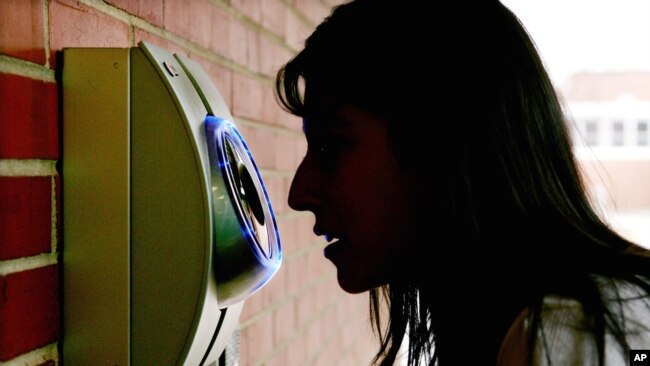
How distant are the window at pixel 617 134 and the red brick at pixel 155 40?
5477mm

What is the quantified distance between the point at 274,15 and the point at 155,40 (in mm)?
580

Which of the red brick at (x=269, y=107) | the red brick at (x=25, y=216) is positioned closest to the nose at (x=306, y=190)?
the red brick at (x=25, y=216)

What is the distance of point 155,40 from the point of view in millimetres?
875

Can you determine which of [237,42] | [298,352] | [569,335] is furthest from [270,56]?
[569,335]

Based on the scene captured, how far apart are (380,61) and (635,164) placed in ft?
19.5

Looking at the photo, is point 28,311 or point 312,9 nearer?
point 28,311

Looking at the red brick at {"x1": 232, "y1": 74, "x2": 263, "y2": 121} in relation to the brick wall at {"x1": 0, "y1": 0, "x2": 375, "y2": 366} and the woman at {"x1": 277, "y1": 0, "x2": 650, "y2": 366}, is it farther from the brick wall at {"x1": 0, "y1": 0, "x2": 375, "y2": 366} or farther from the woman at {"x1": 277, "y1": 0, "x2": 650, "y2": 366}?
the woman at {"x1": 277, "y1": 0, "x2": 650, "y2": 366}

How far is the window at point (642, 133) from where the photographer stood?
5758mm

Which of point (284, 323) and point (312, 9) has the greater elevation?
point (312, 9)

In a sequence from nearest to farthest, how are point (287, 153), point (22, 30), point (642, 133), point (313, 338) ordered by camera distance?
point (22, 30)
point (287, 153)
point (313, 338)
point (642, 133)

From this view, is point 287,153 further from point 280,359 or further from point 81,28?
point 81,28

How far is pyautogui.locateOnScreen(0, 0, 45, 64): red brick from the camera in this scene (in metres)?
0.60

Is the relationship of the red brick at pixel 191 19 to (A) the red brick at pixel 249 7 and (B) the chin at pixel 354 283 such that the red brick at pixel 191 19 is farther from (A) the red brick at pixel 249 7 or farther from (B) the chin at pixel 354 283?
(B) the chin at pixel 354 283

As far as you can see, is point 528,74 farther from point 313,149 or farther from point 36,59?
point 36,59
